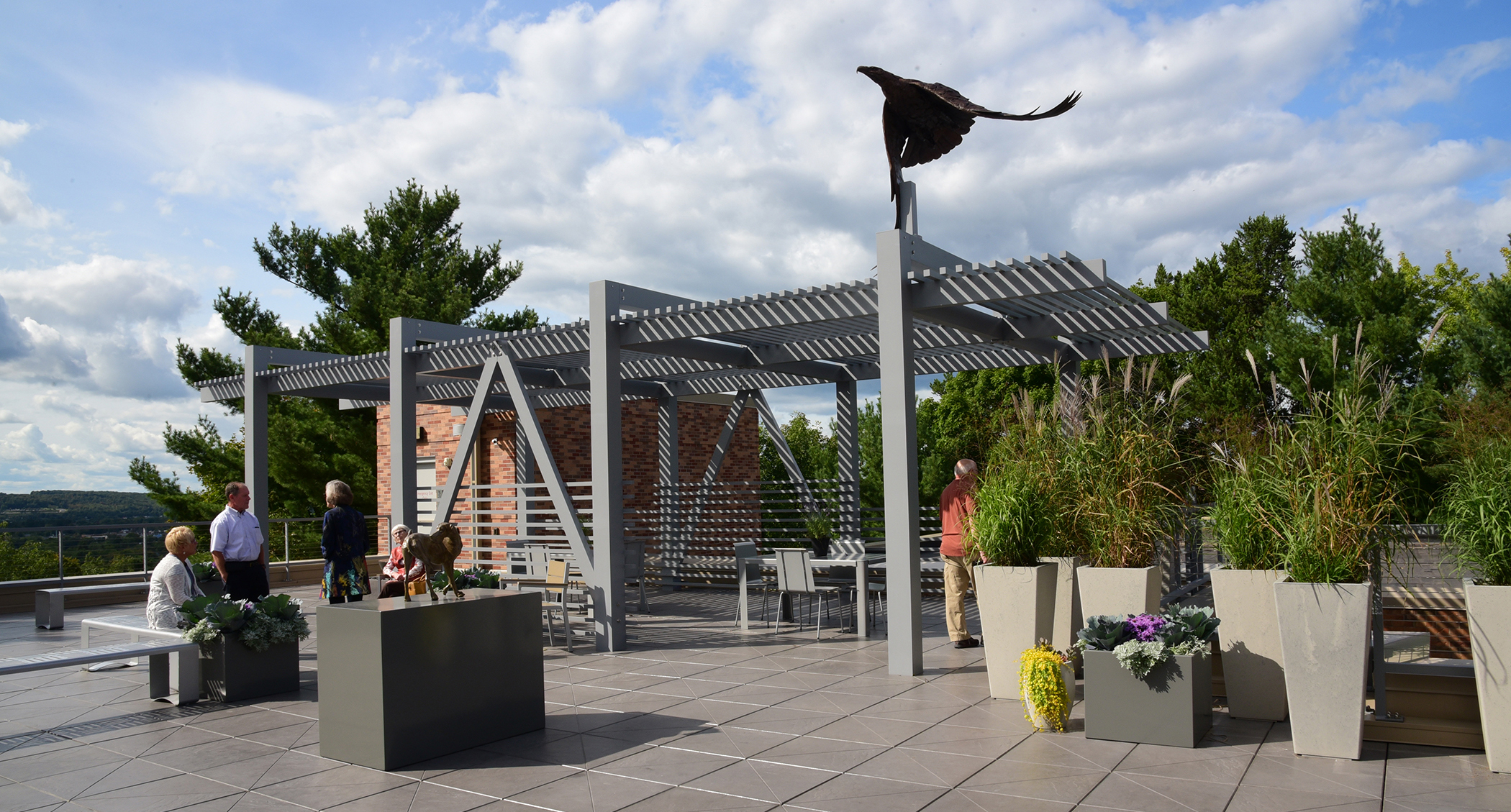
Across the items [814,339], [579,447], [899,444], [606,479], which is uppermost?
[814,339]

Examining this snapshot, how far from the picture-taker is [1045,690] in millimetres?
4852

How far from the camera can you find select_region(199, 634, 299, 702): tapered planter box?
617cm

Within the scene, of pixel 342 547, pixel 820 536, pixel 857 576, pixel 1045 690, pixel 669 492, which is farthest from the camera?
pixel 669 492

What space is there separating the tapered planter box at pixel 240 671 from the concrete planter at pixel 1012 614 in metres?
4.40

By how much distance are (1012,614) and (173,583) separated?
5.44 m

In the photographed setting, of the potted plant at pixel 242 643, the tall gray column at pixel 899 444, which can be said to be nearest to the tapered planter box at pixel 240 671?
the potted plant at pixel 242 643

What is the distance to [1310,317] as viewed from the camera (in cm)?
2123

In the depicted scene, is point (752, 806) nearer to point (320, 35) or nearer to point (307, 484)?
point (320, 35)

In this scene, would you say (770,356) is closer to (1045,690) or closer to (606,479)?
(606,479)

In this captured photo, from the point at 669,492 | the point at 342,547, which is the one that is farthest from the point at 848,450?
the point at 342,547

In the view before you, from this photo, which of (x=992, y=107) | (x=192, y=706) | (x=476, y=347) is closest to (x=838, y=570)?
(x=476, y=347)

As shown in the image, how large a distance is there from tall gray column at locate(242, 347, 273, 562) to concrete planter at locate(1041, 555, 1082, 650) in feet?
29.4

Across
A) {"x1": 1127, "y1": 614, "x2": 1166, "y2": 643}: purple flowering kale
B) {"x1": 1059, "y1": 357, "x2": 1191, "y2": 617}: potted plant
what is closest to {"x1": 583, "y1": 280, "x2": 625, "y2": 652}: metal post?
{"x1": 1059, "y1": 357, "x2": 1191, "y2": 617}: potted plant

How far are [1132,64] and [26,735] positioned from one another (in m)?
8.35
